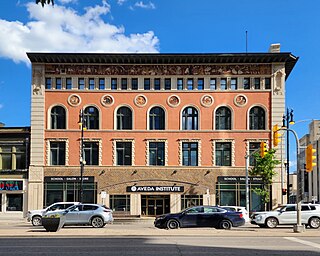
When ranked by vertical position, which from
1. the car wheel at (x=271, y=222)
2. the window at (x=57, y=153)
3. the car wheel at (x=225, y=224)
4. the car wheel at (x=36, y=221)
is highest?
the window at (x=57, y=153)

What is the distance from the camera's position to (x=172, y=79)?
53688 mm

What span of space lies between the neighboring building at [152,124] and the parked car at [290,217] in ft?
61.4

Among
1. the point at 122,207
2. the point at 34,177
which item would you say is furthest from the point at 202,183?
the point at 34,177

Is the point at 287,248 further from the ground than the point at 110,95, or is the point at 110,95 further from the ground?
the point at 110,95

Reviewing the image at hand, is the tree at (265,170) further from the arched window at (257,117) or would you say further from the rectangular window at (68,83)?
the rectangular window at (68,83)

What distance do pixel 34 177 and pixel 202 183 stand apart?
16810 millimetres

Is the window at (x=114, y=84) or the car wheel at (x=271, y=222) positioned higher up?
the window at (x=114, y=84)

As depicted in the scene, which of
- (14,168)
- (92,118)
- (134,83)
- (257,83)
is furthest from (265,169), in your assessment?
(14,168)

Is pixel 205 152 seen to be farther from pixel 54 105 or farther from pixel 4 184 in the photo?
pixel 4 184

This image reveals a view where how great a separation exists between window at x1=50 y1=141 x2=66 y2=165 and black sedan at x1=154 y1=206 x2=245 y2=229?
81.6 feet

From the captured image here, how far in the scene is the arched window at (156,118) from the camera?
177 feet

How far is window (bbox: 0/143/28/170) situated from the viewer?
53.6m

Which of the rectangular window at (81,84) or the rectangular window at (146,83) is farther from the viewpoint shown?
the rectangular window at (146,83)

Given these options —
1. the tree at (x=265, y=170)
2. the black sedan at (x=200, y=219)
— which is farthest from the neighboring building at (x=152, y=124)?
the black sedan at (x=200, y=219)
